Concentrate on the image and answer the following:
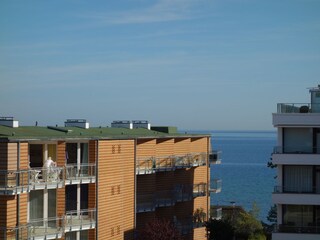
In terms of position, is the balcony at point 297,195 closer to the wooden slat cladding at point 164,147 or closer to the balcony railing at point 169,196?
the balcony railing at point 169,196

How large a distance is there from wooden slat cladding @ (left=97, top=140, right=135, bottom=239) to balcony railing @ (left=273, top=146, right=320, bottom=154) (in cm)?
885

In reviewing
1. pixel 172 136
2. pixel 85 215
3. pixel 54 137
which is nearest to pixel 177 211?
pixel 172 136

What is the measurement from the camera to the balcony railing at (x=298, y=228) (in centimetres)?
4144

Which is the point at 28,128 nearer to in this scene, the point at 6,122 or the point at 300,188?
the point at 6,122

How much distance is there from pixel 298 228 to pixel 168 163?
13.0m

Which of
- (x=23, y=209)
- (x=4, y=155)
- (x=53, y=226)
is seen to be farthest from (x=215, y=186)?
(x=4, y=155)

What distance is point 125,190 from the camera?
4603 centimetres

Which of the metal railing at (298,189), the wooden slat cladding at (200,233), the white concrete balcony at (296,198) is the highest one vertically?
the metal railing at (298,189)

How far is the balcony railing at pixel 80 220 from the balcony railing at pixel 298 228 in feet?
32.0

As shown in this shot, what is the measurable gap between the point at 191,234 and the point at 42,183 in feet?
63.0

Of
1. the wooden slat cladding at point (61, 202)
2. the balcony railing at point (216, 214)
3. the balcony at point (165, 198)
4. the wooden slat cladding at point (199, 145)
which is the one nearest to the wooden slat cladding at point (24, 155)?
the wooden slat cladding at point (61, 202)

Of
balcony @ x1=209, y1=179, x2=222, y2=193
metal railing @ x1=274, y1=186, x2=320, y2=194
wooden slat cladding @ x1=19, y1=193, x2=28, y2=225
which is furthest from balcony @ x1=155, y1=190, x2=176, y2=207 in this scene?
wooden slat cladding @ x1=19, y1=193, x2=28, y2=225

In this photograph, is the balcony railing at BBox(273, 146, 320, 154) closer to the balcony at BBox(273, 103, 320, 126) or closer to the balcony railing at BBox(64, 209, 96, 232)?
the balcony at BBox(273, 103, 320, 126)

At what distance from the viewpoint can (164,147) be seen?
53.3 meters
